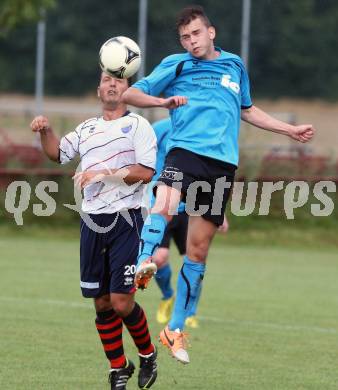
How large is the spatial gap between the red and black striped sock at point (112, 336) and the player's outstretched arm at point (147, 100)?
1.42 meters

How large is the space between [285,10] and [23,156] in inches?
1050

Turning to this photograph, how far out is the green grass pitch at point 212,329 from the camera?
8031 millimetres

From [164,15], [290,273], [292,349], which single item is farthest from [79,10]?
[292,349]

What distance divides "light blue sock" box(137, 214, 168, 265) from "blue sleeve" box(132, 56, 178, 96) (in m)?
0.90

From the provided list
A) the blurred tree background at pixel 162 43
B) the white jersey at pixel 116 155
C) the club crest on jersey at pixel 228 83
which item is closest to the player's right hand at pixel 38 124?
the white jersey at pixel 116 155

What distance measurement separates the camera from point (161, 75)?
7.97 metres

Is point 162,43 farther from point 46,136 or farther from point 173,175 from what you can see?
point 46,136

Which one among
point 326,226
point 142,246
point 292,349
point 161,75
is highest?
point 161,75

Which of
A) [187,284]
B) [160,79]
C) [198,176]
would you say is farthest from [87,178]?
[187,284]

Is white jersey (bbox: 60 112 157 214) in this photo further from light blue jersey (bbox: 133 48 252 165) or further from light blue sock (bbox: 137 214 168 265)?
light blue jersey (bbox: 133 48 252 165)

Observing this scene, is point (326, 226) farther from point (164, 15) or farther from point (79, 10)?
point (79, 10)

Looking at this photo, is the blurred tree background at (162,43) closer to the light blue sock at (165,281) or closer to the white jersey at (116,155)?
the light blue sock at (165,281)

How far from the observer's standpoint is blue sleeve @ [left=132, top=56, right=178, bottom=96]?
7.90 m

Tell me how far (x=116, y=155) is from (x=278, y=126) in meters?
1.57
